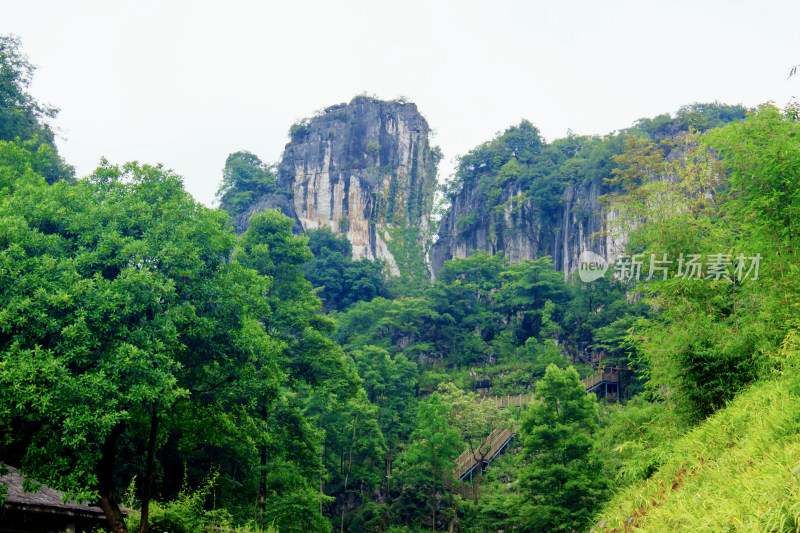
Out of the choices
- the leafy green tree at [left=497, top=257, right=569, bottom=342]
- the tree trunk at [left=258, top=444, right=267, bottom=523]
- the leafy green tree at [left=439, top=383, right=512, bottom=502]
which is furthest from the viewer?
the leafy green tree at [left=497, top=257, right=569, bottom=342]

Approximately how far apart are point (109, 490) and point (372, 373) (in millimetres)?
13381

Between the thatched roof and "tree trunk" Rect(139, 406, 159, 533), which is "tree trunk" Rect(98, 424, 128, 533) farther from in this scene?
the thatched roof

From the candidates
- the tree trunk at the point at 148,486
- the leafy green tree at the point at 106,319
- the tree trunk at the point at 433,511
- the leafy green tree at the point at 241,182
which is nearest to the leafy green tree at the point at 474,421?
the tree trunk at the point at 433,511

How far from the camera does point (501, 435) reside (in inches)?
786

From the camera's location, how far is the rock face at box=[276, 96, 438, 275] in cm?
4162

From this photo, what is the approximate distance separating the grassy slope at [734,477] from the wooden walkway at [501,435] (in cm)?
1306

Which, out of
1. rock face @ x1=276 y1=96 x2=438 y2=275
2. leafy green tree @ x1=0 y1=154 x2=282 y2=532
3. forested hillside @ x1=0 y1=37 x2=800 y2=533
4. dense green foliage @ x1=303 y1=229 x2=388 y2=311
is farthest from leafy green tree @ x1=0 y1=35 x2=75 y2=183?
rock face @ x1=276 y1=96 x2=438 y2=275

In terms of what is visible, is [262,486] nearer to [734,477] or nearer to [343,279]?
[734,477]

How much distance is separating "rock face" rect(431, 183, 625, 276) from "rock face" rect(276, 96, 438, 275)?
10.0ft

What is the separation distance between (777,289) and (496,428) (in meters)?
13.8

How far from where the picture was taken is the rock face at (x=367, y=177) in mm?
41625

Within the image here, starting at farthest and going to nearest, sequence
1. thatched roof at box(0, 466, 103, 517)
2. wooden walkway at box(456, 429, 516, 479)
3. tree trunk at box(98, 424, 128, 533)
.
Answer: wooden walkway at box(456, 429, 516, 479) < tree trunk at box(98, 424, 128, 533) < thatched roof at box(0, 466, 103, 517)

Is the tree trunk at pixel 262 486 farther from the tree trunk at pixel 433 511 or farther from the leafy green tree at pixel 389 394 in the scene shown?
the leafy green tree at pixel 389 394

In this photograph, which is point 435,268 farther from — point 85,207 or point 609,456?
point 85,207
